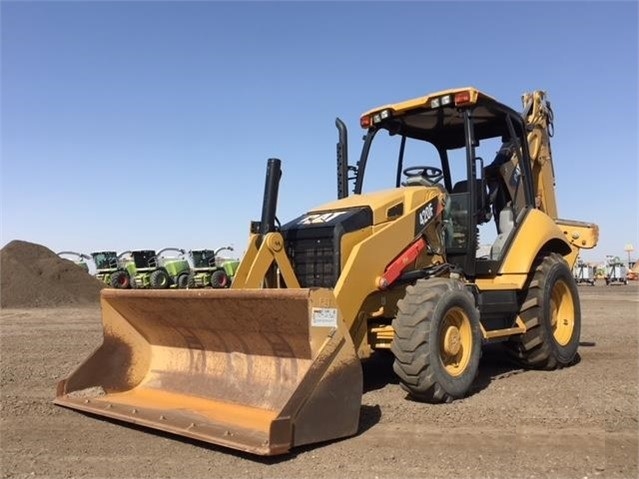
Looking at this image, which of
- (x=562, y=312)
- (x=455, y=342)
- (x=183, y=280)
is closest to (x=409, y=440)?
(x=455, y=342)

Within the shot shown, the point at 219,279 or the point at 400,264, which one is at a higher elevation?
the point at 400,264

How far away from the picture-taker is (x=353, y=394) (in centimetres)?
465

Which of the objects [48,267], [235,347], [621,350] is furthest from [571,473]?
[48,267]

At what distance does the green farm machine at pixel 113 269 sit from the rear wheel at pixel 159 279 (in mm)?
1581

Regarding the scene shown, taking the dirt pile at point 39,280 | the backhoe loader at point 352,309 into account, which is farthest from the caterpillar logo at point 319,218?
the dirt pile at point 39,280

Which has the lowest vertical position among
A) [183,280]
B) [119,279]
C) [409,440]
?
[409,440]

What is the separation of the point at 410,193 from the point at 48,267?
21.7m

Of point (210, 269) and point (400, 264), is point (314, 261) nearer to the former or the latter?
point (400, 264)

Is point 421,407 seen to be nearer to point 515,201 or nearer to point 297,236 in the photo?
point 297,236

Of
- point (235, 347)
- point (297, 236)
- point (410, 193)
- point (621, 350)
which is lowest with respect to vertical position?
point (621, 350)

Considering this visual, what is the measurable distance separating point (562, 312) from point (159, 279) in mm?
24795

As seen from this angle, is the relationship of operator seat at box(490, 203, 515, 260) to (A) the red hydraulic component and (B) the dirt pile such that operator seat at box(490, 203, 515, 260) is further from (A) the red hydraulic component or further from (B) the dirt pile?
(B) the dirt pile

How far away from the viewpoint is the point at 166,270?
3106cm

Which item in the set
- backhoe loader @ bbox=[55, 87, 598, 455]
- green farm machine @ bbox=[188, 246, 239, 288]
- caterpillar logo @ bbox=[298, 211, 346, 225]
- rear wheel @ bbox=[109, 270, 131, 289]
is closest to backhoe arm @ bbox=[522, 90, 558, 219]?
backhoe loader @ bbox=[55, 87, 598, 455]
